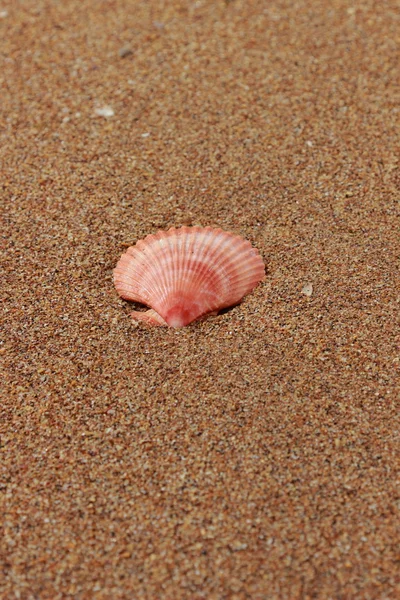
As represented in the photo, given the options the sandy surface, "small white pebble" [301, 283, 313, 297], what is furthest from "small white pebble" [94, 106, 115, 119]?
"small white pebble" [301, 283, 313, 297]

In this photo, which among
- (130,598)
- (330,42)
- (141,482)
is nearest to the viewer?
(130,598)

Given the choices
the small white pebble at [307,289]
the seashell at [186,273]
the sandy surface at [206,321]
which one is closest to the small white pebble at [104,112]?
the sandy surface at [206,321]

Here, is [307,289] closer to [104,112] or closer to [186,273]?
[186,273]

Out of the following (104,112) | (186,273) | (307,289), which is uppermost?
(104,112)

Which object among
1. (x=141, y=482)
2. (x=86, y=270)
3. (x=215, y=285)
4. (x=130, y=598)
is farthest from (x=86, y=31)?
(x=130, y=598)

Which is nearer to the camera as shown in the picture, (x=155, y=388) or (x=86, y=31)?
(x=155, y=388)

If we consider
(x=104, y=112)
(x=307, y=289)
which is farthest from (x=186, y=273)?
(x=104, y=112)

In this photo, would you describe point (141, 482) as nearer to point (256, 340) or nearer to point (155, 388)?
point (155, 388)
